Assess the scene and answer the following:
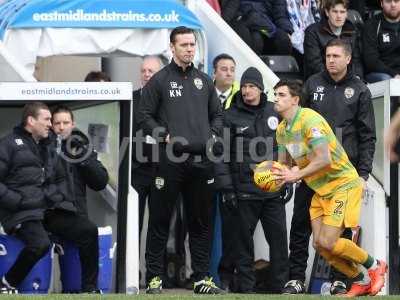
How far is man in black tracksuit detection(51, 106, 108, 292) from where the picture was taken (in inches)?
551

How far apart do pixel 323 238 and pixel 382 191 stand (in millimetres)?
1870

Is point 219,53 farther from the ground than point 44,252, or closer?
farther from the ground

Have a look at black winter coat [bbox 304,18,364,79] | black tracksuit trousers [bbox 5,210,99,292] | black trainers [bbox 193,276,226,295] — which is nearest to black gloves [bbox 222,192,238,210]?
black trainers [bbox 193,276,226,295]

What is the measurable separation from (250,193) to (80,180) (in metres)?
1.66

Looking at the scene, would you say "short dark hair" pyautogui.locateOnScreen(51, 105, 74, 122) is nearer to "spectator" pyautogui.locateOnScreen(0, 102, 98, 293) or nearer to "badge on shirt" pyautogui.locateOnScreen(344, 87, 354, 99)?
"spectator" pyautogui.locateOnScreen(0, 102, 98, 293)

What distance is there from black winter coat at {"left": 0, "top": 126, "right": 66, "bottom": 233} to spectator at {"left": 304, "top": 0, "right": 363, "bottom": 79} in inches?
149

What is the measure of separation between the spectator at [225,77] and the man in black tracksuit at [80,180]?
5.70 feet

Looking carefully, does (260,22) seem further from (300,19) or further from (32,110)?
(32,110)

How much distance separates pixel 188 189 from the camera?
14.2 meters

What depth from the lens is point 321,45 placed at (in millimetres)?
16375

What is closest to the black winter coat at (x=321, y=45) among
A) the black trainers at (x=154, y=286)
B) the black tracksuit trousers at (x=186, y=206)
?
the black tracksuit trousers at (x=186, y=206)

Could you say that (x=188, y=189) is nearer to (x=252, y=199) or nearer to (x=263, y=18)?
(x=252, y=199)

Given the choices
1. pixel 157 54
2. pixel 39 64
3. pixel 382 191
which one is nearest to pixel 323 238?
pixel 382 191

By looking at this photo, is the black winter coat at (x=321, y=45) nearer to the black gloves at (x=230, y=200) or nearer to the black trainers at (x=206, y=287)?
the black gloves at (x=230, y=200)
